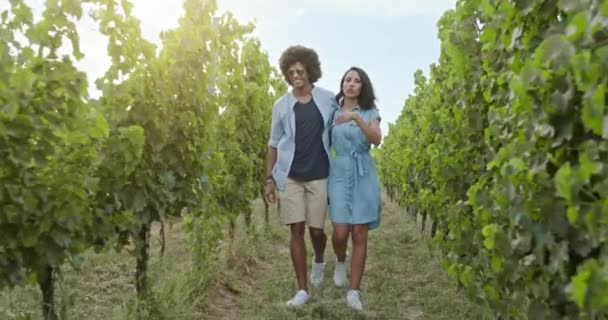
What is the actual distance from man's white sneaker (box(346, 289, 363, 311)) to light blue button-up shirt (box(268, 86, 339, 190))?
998mm

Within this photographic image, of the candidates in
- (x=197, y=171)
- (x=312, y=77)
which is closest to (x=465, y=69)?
(x=312, y=77)

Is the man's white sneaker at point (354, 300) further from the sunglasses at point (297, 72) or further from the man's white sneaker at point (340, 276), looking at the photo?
the sunglasses at point (297, 72)

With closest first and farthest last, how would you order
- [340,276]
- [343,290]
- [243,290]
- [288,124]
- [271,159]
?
[288,124], [271,159], [343,290], [340,276], [243,290]

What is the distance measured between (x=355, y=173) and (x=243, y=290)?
2.05m

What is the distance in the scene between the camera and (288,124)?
5148mm

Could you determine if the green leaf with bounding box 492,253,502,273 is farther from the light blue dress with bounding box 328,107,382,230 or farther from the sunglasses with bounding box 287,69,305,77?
the sunglasses with bounding box 287,69,305,77

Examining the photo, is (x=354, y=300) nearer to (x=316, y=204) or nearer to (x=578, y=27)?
(x=316, y=204)

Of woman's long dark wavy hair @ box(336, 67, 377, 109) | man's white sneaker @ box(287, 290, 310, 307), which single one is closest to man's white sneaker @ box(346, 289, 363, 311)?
man's white sneaker @ box(287, 290, 310, 307)

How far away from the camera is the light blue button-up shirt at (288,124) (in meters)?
5.10

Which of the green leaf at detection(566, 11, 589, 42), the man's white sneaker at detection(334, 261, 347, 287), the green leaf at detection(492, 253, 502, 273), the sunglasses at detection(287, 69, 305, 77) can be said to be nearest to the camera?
the green leaf at detection(566, 11, 589, 42)

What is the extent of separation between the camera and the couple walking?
502cm

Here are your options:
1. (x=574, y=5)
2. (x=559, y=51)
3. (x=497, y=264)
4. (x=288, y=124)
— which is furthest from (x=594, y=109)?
(x=288, y=124)

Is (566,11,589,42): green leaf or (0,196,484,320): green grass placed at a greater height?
(566,11,589,42): green leaf

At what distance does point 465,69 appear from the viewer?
4.08 meters
